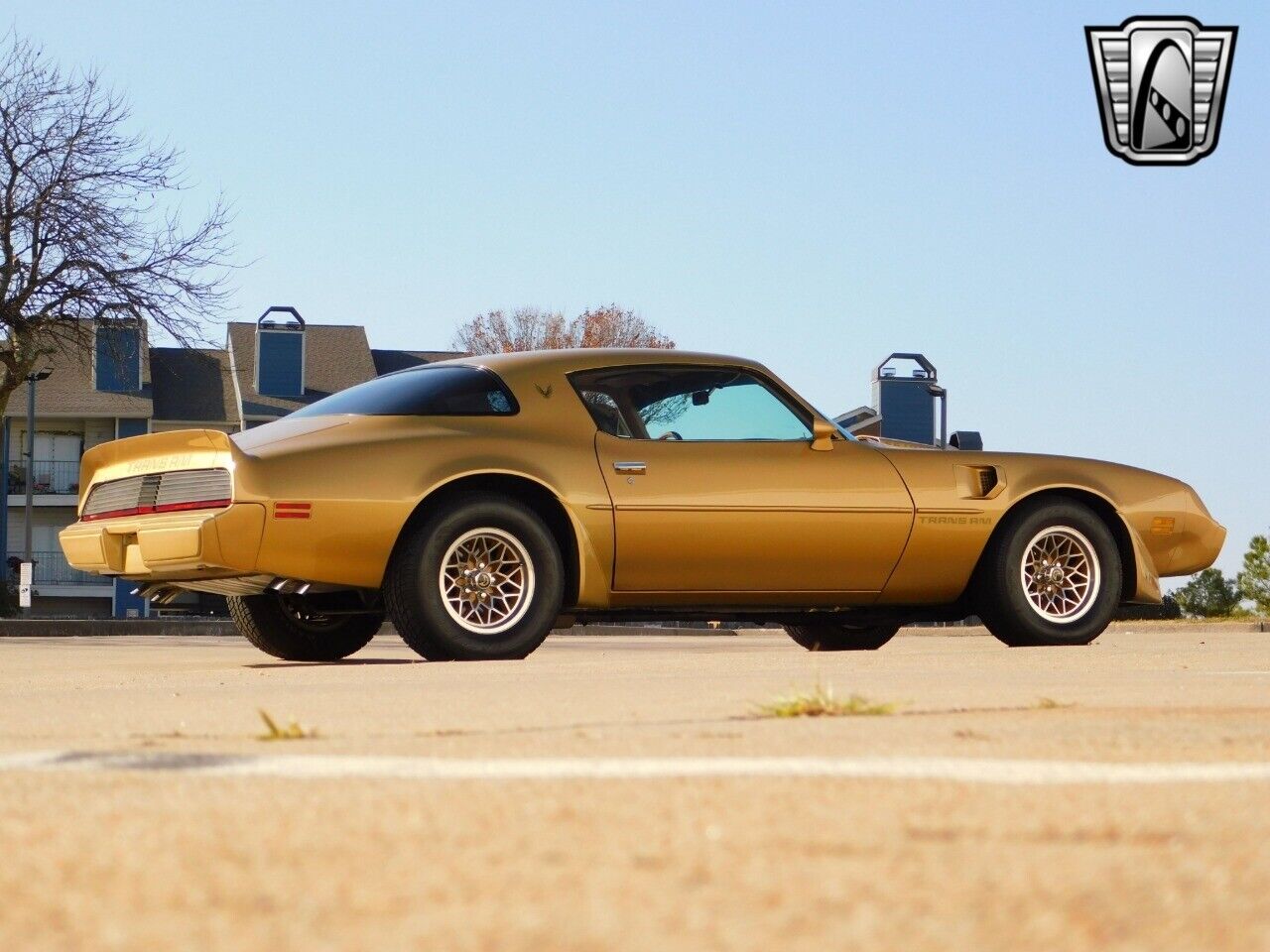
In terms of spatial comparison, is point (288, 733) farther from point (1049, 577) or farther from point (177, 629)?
point (177, 629)

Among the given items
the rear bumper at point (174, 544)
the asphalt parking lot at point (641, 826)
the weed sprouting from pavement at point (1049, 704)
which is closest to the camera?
the asphalt parking lot at point (641, 826)

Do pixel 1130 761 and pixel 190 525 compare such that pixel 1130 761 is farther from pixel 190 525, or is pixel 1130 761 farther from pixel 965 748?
pixel 190 525

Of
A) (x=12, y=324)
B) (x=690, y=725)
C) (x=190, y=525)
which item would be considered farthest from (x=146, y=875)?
(x=12, y=324)

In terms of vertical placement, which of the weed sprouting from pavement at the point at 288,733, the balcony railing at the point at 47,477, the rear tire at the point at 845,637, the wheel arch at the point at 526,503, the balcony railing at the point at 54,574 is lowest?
the balcony railing at the point at 54,574

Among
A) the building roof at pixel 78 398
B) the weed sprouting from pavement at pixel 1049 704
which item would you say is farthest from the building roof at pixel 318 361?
the weed sprouting from pavement at pixel 1049 704

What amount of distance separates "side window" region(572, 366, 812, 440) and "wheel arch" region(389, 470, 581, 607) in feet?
1.58

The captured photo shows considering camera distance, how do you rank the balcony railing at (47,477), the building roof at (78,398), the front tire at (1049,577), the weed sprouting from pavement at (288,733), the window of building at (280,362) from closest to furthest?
1. the weed sprouting from pavement at (288,733)
2. the front tire at (1049,577)
3. the building roof at (78,398)
4. the window of building at (280,362)
5. the balcony railing at (47,477)

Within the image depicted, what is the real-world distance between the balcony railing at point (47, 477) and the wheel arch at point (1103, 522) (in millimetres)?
44540

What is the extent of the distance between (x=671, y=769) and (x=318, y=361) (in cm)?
4977

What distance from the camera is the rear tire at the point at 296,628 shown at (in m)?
8.53

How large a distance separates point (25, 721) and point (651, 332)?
54.8 m

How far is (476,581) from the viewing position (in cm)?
721

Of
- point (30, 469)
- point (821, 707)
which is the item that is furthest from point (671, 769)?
point (30, 469)

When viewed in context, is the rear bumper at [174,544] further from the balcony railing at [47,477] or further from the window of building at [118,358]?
the balcony railing at [47,477]
